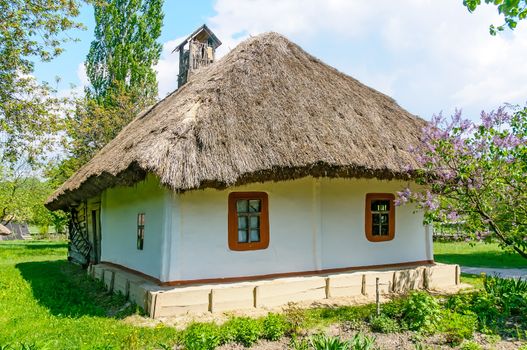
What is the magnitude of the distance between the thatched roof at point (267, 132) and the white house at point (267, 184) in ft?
0.09

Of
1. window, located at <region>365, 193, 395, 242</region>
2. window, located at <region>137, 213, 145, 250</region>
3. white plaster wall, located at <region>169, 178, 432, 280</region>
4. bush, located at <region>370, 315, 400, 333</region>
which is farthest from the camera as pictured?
window, located at <region>365, 193, 395, 242</region>

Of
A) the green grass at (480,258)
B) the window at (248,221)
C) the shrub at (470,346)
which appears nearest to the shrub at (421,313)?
the shrub at (470,346)

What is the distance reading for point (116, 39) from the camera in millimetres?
23906

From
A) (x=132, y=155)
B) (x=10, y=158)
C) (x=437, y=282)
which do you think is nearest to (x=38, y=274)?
(x=10, y=158)

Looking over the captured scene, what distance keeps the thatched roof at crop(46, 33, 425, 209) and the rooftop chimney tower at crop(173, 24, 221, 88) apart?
17.9 ft

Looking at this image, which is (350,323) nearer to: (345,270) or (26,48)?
(345,270)

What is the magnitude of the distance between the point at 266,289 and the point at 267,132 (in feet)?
9.56

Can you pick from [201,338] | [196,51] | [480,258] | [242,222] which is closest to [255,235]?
[242,222]

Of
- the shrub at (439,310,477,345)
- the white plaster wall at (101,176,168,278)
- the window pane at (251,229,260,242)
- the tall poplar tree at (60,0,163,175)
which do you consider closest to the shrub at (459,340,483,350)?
the shrub at (439,310,477,345)

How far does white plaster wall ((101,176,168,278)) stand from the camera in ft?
27.0

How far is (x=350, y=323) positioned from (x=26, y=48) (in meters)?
12.6

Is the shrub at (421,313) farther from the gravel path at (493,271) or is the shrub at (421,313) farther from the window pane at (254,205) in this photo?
the gravel path at (493,271)

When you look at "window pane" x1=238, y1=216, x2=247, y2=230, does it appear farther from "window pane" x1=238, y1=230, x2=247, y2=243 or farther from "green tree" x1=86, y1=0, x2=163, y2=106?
"green tree" x1=86, y1=0, x2=163, y2=106

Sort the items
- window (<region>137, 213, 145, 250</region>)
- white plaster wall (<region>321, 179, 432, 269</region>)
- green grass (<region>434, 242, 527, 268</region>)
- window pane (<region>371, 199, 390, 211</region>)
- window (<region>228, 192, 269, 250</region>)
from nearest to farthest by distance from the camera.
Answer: window (<region>228, 192, 269, 250</region>)
white plaster wall (<region>321, 179, 432, 269</region>)
window (<region>137, 213, 145, 250</region>)
window pane (<region>371, 199, 390, 211</region>)
green grass (<region>434, 242, 527, 268</region>)
